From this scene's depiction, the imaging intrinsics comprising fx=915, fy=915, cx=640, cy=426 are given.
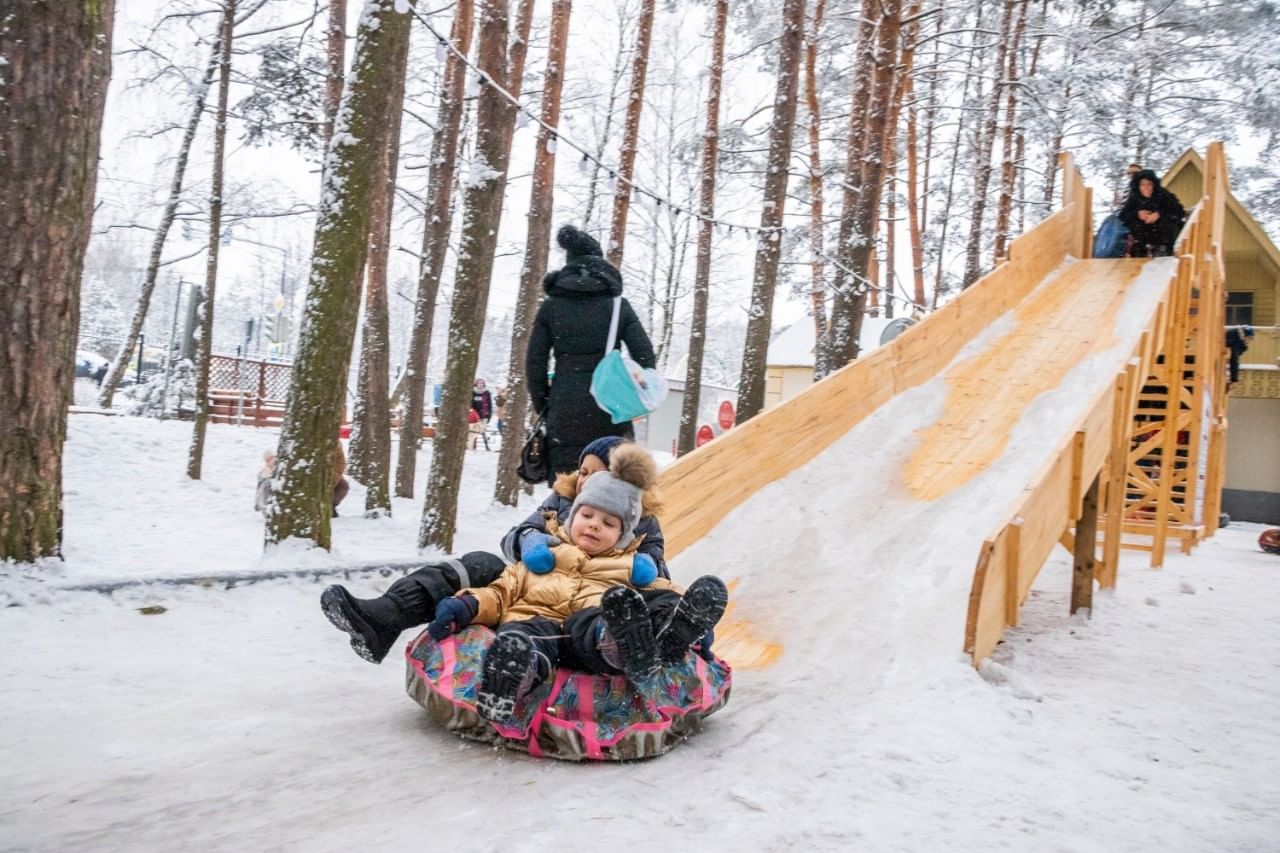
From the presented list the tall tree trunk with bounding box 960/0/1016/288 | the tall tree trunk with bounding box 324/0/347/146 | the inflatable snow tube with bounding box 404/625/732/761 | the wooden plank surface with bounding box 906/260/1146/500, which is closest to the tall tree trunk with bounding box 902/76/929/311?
the tall tree trunk with bounding box 960/0/1016/288

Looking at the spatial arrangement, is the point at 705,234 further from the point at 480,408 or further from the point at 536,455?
the point at 536,455

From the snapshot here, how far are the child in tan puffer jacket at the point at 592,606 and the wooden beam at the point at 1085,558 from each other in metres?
3.32

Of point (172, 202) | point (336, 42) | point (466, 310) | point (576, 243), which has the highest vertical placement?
point (336, 42)

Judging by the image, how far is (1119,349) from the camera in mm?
7746

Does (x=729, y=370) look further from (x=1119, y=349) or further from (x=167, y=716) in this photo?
(x=167, y=716)

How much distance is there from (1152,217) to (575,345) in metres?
8.26

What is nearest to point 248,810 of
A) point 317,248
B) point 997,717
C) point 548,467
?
point 997,717

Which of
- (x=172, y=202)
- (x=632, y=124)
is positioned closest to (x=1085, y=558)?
(x=632, y=124)

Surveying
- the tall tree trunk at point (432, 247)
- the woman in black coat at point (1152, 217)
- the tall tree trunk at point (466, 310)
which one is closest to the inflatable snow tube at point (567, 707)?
the tall tree trunk at point (466, 310)

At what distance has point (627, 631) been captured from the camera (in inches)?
112

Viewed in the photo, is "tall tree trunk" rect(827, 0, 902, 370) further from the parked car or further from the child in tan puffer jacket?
the parked car

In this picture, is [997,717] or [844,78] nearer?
[997,717]

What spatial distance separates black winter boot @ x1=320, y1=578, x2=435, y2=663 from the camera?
291cm

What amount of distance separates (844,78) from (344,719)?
17.3 metres
